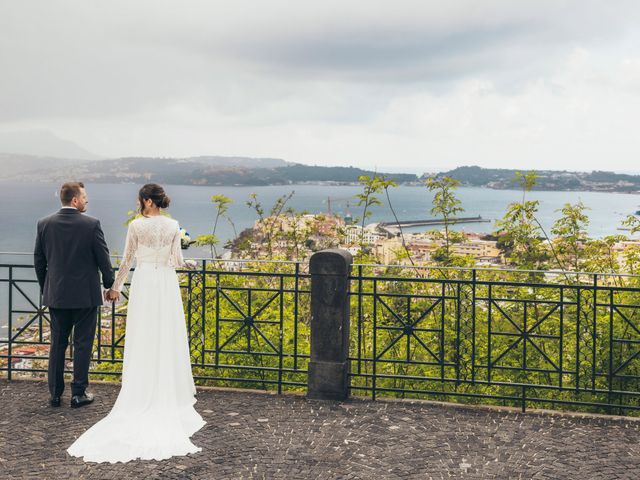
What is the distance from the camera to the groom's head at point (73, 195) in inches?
242

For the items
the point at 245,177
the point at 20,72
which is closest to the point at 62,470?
the point at 245,177

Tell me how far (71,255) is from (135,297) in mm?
697

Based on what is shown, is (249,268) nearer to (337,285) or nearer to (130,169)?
(337,285)

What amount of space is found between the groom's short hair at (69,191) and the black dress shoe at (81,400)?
1852mm

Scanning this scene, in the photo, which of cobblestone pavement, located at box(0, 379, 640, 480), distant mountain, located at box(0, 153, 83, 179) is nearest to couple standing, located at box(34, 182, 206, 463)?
cobblestone pavement, located at box(0, 379, 640, 480)

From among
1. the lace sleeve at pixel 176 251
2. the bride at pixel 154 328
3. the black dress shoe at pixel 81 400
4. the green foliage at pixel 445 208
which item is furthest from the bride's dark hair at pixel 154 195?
the green foliage at pixel 445 208

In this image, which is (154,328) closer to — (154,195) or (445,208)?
(154,195)

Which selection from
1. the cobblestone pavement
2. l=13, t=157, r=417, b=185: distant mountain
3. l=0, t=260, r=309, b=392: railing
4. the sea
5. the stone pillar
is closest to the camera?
the cobblestone pavement

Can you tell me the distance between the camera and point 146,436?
552 cm

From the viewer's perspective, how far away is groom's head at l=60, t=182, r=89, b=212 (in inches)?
242

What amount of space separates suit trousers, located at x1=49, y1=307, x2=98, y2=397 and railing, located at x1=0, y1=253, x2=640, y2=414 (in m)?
0.81

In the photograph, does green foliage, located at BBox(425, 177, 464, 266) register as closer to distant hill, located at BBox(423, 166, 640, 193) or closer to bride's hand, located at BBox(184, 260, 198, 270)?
bride's hand, located at BBox(184, 260, 198, 270)

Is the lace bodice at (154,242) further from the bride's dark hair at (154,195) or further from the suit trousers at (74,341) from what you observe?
the suit trousers at (74,341)

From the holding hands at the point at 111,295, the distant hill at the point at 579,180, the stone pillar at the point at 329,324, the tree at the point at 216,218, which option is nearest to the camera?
the holding hands at the point at 111,295
